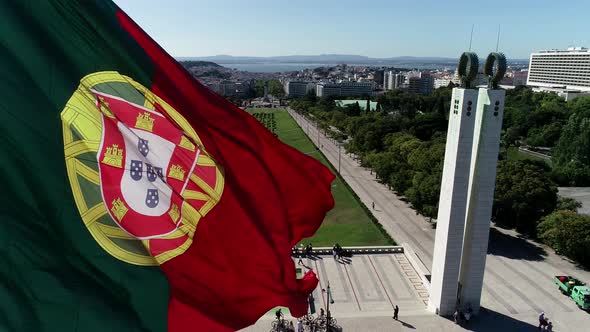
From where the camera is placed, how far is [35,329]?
6098 mm

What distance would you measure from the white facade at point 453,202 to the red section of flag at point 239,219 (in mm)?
15559

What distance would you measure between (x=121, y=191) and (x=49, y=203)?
103cm

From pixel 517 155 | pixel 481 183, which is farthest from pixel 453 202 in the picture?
pixel 517 155

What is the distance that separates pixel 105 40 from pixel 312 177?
4.80 metres

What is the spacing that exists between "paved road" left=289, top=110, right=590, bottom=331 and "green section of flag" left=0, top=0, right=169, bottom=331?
82.0ft

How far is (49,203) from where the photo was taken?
648 cm

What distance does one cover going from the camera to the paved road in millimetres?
26453

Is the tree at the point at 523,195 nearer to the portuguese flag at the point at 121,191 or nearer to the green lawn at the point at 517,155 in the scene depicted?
the portuguese flag at the point at 121,191

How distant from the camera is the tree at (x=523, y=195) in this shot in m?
36.2

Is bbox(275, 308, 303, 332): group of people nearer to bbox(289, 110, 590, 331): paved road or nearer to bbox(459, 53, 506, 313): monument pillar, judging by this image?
bbox(459, 53, 506, 313): monument pillar

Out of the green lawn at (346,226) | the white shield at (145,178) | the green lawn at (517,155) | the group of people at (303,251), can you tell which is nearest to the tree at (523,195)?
the green lawn at (346,226)

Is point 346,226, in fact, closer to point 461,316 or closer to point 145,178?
point 461,316

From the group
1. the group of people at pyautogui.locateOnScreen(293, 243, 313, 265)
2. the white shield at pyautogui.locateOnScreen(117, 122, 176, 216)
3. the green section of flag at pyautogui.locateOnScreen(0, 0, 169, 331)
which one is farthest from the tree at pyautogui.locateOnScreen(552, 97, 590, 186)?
the green section of flag at pyautogui.locateOnScreen(0, 0, 169, 331)

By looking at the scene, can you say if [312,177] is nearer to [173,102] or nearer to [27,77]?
[173,102]
